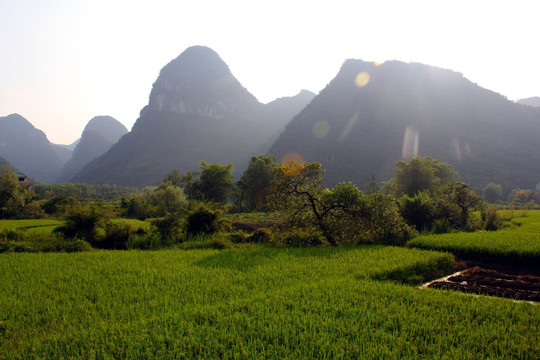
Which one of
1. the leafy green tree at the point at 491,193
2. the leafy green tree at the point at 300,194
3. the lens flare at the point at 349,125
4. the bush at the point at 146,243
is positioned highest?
the lens flare at the point at 349,125

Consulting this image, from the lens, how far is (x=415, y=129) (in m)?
90.1

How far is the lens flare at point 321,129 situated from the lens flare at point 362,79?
25.6m

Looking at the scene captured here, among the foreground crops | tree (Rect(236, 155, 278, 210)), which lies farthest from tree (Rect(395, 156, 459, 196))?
the foreground crops

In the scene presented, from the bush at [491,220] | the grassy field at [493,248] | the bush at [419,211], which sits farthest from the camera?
the bush at [491,220]

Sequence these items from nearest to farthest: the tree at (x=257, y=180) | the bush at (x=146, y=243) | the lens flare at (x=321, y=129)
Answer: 1. the bush at (x=146, y=243)
2. the tree at (x=257, y=180)
3. the lens flare at (x=321, y=129)

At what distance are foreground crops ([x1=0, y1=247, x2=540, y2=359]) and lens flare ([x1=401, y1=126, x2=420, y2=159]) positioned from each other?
267 feet

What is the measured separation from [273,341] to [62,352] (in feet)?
8.68

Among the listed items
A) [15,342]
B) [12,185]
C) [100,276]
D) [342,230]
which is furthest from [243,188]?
[15,342]

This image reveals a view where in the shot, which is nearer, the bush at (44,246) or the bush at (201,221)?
the bush at (44,246)

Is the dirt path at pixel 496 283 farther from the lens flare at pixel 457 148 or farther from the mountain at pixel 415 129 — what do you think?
the lens flare at pixel 457 148

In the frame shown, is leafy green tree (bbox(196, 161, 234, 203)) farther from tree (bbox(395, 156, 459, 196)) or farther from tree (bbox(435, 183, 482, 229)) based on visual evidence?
tree (bbox(435, 183, 482, 229))

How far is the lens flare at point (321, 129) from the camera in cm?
10906

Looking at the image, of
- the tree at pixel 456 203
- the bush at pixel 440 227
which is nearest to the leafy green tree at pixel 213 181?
the tree at pixel 456 203

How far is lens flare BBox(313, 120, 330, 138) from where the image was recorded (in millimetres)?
109062
